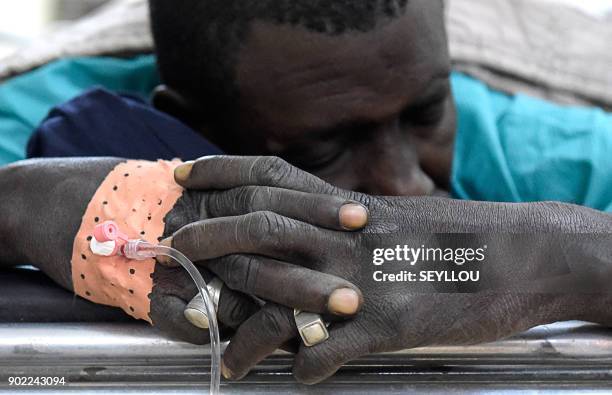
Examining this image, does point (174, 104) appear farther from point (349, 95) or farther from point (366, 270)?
point (366, 270)

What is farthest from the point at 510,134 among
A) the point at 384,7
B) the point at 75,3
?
the point at 75,3

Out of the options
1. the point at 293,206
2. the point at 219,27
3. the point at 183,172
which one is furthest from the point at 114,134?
the point at 293,206

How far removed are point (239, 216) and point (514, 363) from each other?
0.26m

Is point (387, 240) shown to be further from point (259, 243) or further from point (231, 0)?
point (231, 0)

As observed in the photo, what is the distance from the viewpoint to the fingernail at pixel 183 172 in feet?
2.68

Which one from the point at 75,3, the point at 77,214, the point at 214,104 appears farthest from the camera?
the point at 75,3

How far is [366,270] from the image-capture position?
0.74 meters

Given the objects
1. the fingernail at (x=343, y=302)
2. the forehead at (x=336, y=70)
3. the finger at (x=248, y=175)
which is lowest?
the forehead at (x=336, y=70)

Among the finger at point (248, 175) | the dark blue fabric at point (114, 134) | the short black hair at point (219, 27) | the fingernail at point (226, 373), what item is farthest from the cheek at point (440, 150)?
the fingernail at point (226, 373)

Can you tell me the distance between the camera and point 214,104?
1.35 m

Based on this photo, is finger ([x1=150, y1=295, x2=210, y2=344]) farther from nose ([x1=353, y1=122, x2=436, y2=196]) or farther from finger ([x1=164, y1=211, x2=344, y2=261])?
nose ([x1=353, y1=122, x2=436, y2=196])

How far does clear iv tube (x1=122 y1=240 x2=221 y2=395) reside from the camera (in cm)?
70

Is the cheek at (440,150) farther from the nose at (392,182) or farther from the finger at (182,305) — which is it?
the finger at (182,305)

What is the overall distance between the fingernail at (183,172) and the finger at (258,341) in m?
0.16
